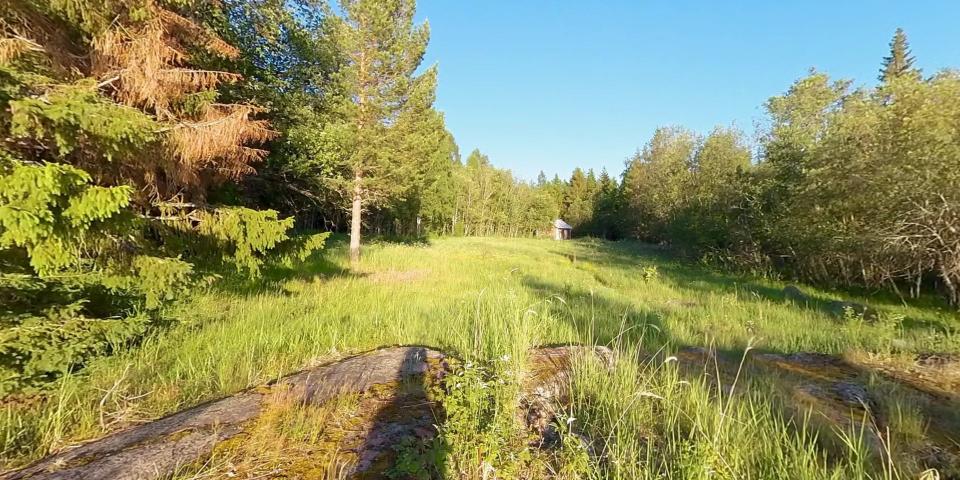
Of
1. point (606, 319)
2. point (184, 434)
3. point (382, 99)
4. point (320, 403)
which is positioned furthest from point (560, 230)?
point (184, 434)

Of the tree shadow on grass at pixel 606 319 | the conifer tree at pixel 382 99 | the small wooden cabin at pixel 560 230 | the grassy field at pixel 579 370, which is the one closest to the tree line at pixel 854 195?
the grassy field at pixel 579 370

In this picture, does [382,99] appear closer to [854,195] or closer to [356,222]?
[356,222]

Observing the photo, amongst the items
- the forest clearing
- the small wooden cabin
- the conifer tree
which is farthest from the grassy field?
the small wooden cabin

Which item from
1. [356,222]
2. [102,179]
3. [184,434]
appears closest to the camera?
[184,434]

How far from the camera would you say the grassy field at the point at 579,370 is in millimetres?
2234

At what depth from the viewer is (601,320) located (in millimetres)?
6695

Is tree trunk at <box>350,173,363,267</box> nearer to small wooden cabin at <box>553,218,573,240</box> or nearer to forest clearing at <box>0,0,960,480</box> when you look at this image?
forest clearing at <box>0,0,960,480</box>

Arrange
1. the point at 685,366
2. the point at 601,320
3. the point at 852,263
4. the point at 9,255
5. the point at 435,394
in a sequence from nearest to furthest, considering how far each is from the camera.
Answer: the point at 435,394, the point at 9,255, the point at 685,366, the point at 601,320, the point at 852,263

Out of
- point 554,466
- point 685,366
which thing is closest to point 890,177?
point 685,366

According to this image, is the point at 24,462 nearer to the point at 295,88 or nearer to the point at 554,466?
the point at 554,466

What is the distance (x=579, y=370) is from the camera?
333cm

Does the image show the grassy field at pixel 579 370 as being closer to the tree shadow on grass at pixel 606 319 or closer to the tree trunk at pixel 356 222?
the tree shadow on grass at pixel 606 319

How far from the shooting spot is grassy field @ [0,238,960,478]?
2234 mm

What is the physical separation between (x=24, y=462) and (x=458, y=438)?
104 inches
